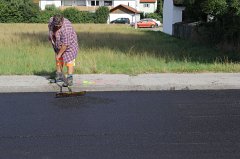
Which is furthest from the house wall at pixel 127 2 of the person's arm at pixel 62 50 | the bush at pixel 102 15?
the person's arm at pixel 62 50

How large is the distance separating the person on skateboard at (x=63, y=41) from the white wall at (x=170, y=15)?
94.5 ft

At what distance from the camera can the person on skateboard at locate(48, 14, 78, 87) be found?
1045 centimetres

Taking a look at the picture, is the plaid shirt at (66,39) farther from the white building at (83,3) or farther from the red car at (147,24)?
the white building at (83,3)

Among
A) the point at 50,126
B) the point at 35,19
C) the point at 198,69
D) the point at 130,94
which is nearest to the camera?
the point at 50,126

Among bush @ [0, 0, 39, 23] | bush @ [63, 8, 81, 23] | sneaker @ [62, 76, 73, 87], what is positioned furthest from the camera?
bush @ [63, 8, 81, 23]

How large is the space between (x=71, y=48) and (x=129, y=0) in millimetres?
83174

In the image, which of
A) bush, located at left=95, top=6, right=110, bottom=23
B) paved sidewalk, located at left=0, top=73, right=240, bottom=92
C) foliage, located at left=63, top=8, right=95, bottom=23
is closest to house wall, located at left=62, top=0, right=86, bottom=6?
bush, located at left=95, top=6, right=110, bottom=23

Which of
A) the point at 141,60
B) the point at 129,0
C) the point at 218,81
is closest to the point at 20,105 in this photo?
the point at 218,81

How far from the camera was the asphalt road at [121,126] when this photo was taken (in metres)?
6.11

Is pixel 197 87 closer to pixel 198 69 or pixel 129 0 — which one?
pixel 198 69

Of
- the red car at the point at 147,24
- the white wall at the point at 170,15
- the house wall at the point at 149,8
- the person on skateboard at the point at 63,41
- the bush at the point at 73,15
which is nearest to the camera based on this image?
the person on skateboard at the point at 63,41

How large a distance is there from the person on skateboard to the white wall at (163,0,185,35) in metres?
28.8

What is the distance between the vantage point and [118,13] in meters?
83.7

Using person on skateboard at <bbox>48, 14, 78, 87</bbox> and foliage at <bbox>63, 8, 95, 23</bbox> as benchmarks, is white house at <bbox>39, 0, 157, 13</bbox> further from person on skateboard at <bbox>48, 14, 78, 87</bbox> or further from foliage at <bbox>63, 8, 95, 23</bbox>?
person on skateboard at <bbox>48, 14, 78, 87</bbox>
